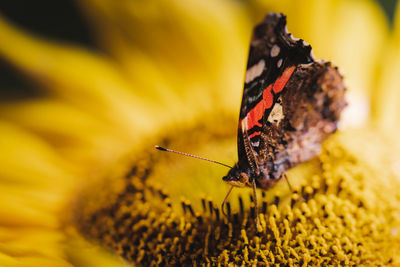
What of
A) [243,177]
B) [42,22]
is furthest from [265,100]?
[42,22]

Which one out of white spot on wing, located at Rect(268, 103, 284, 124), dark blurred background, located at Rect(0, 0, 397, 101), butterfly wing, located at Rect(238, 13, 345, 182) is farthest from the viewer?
dark blurred background, located at Rect(0, 0, 397, 101)

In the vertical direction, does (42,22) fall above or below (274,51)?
above

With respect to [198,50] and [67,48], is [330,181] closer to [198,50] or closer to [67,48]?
[198,50]

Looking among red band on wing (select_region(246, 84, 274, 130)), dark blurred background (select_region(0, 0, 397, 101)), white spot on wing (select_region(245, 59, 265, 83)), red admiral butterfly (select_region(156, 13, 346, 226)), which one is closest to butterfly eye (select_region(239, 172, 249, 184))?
red admiral butterfly (select_region(156, 13, 346, 226))

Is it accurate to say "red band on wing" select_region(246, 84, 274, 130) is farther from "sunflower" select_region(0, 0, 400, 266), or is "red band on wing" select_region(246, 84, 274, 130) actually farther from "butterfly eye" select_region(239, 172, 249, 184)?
"sunflower" select_region(0, 0, 400, 266)

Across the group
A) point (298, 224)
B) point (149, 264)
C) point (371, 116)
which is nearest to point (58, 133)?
point (149, 264)

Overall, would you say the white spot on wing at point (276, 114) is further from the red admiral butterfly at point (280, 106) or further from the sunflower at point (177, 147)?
the sunflower at point (177, 147)

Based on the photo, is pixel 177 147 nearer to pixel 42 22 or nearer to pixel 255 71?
pixel 255 71
